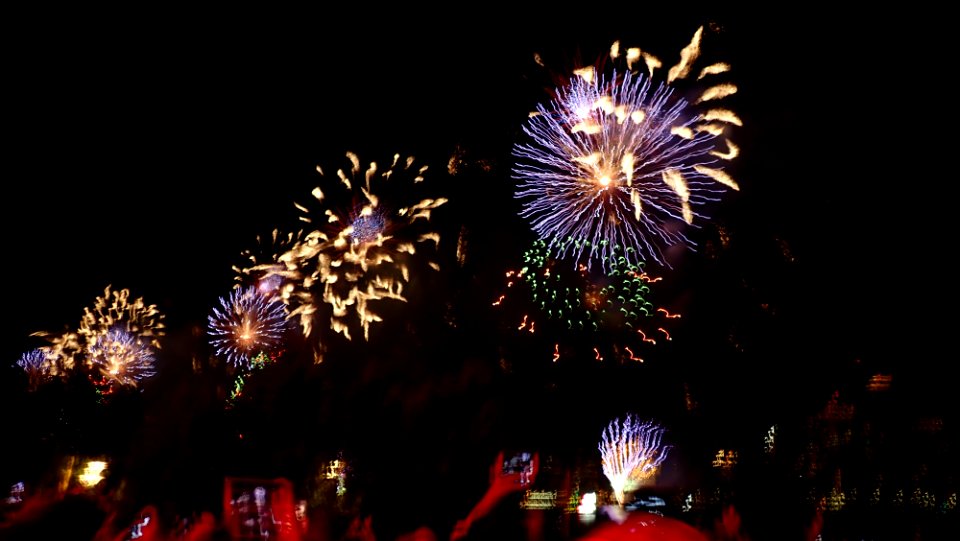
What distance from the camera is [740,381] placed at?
749 inches

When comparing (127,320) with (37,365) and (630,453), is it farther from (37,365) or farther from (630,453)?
(630,453)

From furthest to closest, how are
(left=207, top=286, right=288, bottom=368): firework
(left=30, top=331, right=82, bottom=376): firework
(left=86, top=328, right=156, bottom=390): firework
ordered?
(left=30, top=331, right=82, bottom=376): firework
(left=86, top=328, right=156, bottom=390): firework
(left=207, top=286, right=288, bottom=368): firework

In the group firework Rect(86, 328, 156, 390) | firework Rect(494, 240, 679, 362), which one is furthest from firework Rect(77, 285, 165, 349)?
firework Rect(494, 240, 679, 362)

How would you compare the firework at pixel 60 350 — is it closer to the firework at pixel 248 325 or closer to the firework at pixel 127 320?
the firework at pixel 127 320

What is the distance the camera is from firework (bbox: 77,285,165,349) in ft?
62.9

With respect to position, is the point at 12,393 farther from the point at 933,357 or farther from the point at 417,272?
the point at 933,357

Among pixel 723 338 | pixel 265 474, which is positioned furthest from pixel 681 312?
pixel 265 474

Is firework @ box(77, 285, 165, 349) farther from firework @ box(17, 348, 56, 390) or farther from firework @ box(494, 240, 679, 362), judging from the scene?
firework @ box(494, 240, 679, 362)

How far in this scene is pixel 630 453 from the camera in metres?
17.6

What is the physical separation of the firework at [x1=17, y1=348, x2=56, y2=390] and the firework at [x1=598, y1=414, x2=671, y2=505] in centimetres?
1575

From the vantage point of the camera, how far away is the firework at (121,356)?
18641 mm

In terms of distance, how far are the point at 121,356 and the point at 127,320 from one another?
1097mm

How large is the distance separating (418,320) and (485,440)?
6.81 m

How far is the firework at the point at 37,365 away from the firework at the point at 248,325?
301 inches
